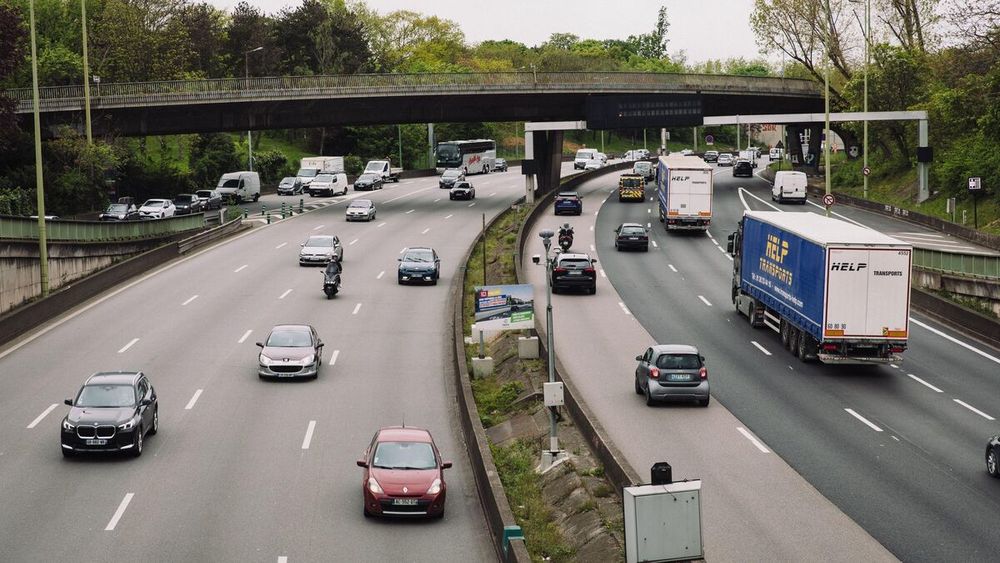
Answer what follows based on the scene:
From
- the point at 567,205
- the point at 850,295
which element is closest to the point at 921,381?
the point at 850,295

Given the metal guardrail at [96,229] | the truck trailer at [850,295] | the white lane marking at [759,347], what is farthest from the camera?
the metal guardrail at [96,229]

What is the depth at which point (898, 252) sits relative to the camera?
111ft

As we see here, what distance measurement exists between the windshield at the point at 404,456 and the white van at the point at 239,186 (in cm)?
6479

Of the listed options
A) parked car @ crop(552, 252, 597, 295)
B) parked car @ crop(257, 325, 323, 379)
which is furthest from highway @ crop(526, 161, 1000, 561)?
parked car @ crop(257, 325, 323, 379)

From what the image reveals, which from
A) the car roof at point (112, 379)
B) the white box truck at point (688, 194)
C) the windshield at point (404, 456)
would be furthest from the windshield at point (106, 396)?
the white box truck at point (688, 194)

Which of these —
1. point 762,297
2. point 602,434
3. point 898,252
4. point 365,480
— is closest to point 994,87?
point 762,297

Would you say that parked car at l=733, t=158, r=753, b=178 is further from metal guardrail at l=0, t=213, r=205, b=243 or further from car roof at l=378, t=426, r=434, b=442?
car roof at l=378, t=426, r=434, b=442

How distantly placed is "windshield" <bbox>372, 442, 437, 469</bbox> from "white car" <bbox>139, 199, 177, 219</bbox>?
158 feet

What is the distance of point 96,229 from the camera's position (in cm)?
5391

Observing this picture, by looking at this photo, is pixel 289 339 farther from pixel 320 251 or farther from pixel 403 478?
pixel 320 251

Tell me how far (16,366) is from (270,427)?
11.1 meters

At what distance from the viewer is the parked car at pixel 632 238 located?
62781 mm

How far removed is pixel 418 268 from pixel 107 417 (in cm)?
2703

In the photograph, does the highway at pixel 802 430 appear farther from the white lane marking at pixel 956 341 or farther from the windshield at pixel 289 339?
the windshield at pixel 289 339
